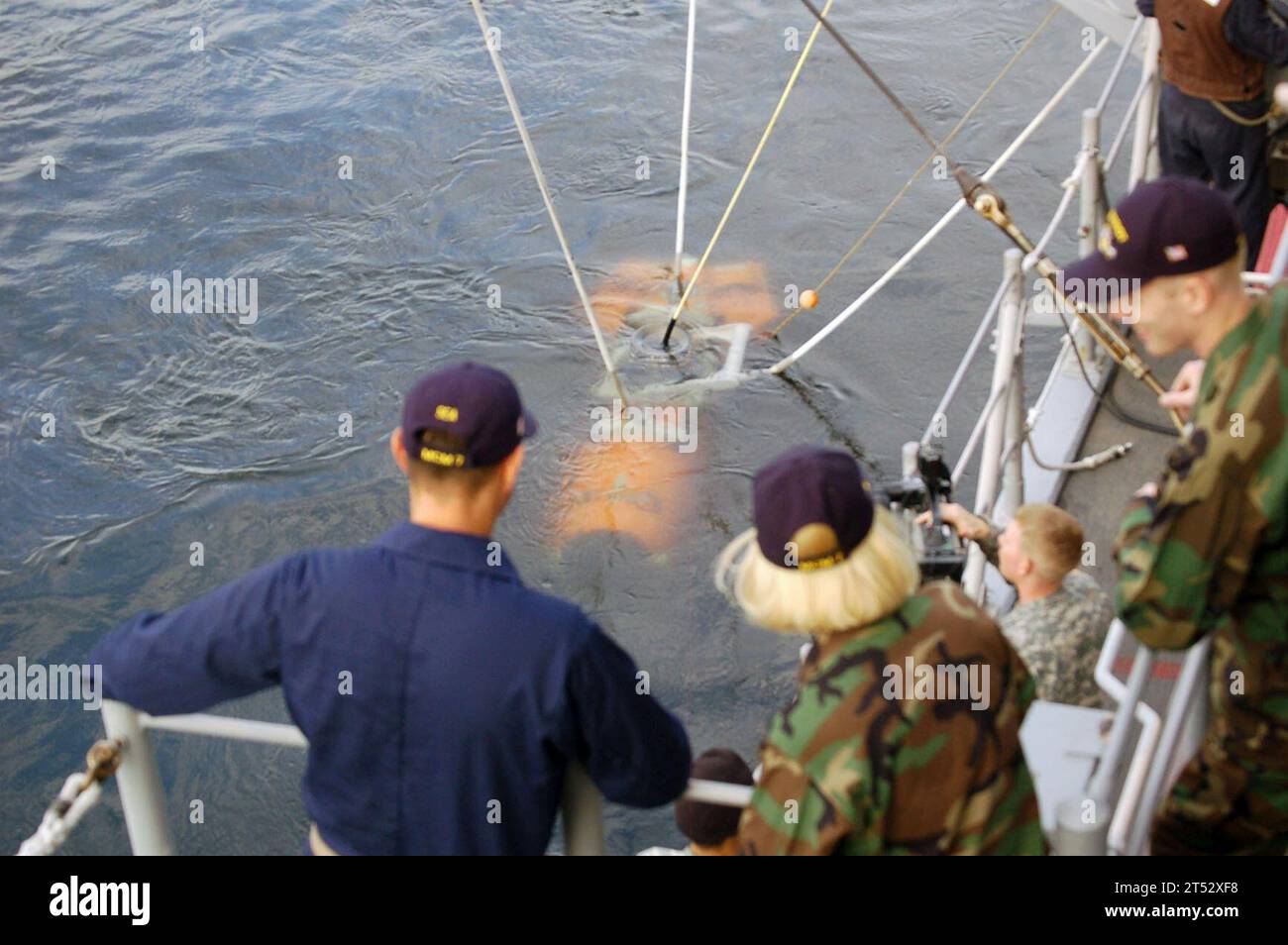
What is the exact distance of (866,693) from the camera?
231 centimetres

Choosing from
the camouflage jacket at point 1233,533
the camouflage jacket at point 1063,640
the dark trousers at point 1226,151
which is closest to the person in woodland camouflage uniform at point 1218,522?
the camouflage jacket at point 1233,533

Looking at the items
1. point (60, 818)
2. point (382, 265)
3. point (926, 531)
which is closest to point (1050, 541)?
point (926, 531)

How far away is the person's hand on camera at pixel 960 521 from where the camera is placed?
400cm

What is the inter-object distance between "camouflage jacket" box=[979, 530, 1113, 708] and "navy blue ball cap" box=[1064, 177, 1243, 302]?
49.9 inches

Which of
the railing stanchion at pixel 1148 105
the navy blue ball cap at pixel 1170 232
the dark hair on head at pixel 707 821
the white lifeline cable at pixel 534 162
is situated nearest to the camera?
the navy blue ball cap at pixel 1170 232

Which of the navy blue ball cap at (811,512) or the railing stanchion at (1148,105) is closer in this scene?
the navy blue ball cap at (811,512)

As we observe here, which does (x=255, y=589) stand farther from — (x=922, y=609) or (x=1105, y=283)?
(x=1105, y=283)

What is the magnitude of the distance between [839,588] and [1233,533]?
0.76 metres

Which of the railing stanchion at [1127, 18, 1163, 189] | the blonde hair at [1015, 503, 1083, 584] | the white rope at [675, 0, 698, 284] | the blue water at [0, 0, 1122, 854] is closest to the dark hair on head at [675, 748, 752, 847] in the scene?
the blonde hair at [1015, 503, 1083, 584]

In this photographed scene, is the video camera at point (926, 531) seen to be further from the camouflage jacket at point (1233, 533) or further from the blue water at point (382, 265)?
the blue water at point (382, 265)

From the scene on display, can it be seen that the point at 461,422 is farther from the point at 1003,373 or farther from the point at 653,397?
the point at 653,397

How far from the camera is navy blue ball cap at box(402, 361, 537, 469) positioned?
2.45 metres
